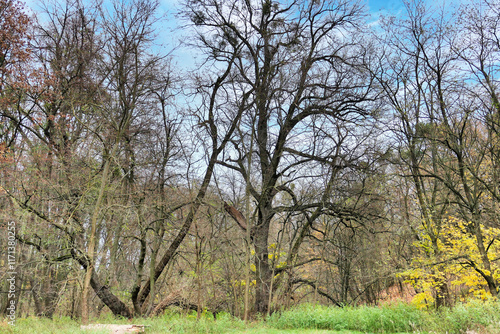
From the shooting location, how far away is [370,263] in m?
18.3

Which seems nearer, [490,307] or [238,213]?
[490,307]

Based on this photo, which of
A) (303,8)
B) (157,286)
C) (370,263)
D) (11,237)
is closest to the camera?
(11,237)

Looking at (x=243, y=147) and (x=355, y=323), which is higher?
(x=243, y=147)

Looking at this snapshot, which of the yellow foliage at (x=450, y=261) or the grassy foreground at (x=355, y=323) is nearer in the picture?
the grassy foreground at (x=355, y=323)

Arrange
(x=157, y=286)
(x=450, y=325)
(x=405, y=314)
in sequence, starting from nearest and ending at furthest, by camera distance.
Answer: (x=450, y=325) → (x=405, y=314) → (x=157, y=286)

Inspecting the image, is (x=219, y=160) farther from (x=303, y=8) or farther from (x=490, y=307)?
(x=490, y=307)

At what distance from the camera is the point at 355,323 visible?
886 centimetres

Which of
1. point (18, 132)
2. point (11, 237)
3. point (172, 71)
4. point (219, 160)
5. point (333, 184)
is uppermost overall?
point (172, 71)

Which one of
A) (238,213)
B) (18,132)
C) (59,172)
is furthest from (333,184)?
(18,132)

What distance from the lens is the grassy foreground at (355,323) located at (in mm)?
7559

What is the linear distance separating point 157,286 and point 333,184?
337 inches

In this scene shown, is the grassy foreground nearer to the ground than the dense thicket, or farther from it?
nearer to the ground

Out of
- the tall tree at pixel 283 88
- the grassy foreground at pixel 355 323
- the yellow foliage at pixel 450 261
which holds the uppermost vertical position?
the tall tree at pixel 283 88

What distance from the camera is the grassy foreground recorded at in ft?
24.8
